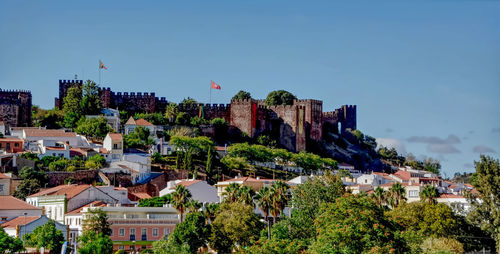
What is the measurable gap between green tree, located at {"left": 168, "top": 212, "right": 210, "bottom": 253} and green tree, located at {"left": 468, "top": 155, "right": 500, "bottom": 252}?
62.5ft

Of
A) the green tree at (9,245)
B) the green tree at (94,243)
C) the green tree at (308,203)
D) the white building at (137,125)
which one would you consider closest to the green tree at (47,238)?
the green tree at (94,243)

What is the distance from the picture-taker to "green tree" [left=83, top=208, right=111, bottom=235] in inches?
2633

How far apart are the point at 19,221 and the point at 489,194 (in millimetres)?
32735

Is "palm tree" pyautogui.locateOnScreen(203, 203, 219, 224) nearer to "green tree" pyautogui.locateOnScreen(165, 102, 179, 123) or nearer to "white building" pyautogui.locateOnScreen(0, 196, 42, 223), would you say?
"white building" pyautogui.locateOnScreen(0, 196, 42, 223)

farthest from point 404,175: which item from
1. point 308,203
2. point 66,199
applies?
point 66,199

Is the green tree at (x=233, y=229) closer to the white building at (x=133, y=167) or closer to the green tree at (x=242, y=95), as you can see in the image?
the white building at (x=133, y=167)

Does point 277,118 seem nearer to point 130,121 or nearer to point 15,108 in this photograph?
point 130,121

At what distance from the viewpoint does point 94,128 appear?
364ft

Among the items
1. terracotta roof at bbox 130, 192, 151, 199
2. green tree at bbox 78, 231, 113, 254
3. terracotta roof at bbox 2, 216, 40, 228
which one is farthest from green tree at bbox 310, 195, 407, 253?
terracotta roof at bbox 130, 192, 151, 199

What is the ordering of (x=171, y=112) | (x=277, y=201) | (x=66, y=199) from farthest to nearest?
1. (x=171, y=112)
2. (x=66, y=199)
3. (x=277, y=201)

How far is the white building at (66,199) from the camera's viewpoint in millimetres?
75688

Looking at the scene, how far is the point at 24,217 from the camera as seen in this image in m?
70.9

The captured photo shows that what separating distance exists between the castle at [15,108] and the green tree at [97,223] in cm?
4710

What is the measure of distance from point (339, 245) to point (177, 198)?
2058 centimetres
